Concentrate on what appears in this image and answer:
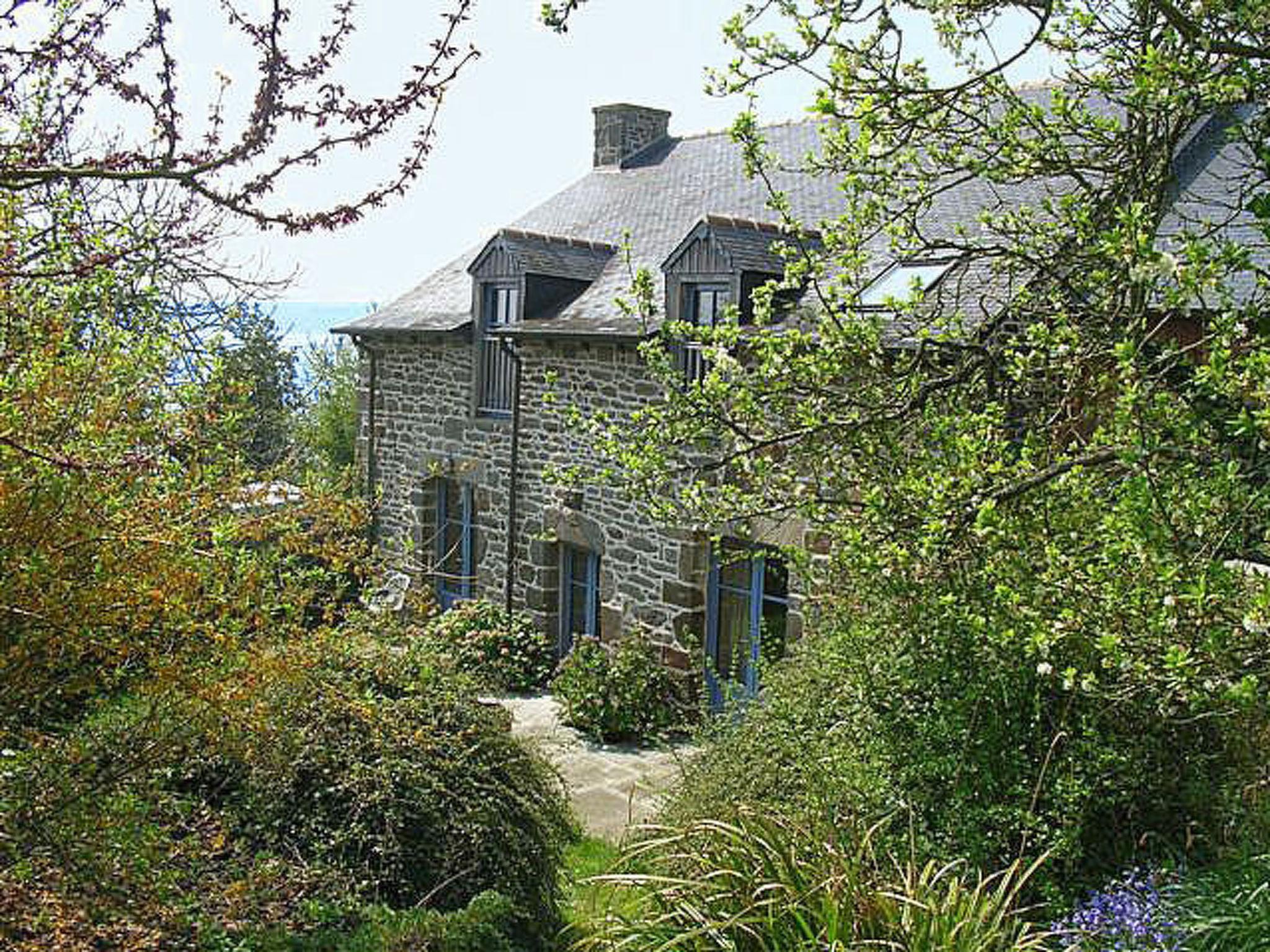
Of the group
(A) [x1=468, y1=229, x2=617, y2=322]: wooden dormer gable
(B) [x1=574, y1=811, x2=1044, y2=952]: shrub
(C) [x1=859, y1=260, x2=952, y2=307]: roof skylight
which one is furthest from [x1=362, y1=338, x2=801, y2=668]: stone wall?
(B) [x1=574, y1=811, x2=1044, y2=952]: shrub

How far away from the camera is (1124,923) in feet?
12.6

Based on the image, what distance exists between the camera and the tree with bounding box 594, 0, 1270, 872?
3.79m

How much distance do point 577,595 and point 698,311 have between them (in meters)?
3.49

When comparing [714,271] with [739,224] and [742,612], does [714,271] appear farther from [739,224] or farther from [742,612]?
[742,612]

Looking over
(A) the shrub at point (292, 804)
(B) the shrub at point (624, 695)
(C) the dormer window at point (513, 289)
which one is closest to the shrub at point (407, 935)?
(A) the shrub at point (292, 804)

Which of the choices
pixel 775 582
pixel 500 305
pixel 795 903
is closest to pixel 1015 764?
pixel 795 903

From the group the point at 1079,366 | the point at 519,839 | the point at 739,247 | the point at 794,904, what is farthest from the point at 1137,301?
the point at 739,247

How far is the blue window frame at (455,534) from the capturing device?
14.6 meters

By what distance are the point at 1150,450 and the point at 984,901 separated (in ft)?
5.05

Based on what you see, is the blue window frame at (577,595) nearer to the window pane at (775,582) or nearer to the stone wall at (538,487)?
the stone wall at (538,487)

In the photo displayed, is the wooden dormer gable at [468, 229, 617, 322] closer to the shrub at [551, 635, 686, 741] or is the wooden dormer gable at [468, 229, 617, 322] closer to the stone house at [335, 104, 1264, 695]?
the stone house at [335, 104, 1264, 695]

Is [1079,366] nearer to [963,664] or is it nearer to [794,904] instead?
[963,664]

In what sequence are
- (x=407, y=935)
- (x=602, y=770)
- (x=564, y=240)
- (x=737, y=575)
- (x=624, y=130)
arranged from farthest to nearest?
(x=624, y=130), (x=564, y=240), (x=737, y=575), (x=602, y=770), (x=407, y=935)

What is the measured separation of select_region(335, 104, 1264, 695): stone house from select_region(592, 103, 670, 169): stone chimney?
24 mm
